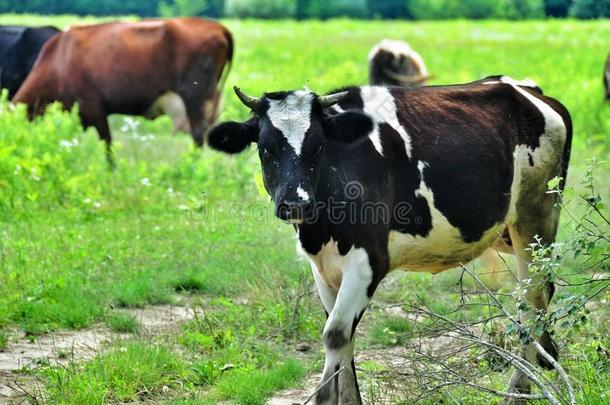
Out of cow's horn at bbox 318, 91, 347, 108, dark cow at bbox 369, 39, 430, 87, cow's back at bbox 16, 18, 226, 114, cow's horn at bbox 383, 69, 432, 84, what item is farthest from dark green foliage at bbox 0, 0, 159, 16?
cow's horn at bbox 318, 91, 347, 108

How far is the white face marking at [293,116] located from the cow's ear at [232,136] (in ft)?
0.80

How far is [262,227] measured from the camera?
11.1m

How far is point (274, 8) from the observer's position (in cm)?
6394

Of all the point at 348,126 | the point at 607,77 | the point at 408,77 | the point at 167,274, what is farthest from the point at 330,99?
the point at 607,77

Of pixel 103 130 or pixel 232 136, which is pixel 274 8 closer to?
pixel 103 130

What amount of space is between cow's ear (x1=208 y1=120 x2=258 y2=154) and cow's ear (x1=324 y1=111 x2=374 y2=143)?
19.2 inches

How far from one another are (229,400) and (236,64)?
28171 mm

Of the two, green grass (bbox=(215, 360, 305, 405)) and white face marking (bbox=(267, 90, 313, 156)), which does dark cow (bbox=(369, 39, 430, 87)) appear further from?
white face marking (bbox=(267, 90, 313, 156))

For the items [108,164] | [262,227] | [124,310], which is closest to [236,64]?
[108,164]

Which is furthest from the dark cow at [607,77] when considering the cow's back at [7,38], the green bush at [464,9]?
the green bush at [464,9]

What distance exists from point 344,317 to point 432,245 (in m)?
0.97

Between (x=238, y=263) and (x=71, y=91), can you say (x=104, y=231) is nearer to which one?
(x=238, y=263)

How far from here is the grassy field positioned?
6.98 m

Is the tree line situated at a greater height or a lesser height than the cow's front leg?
lesser
